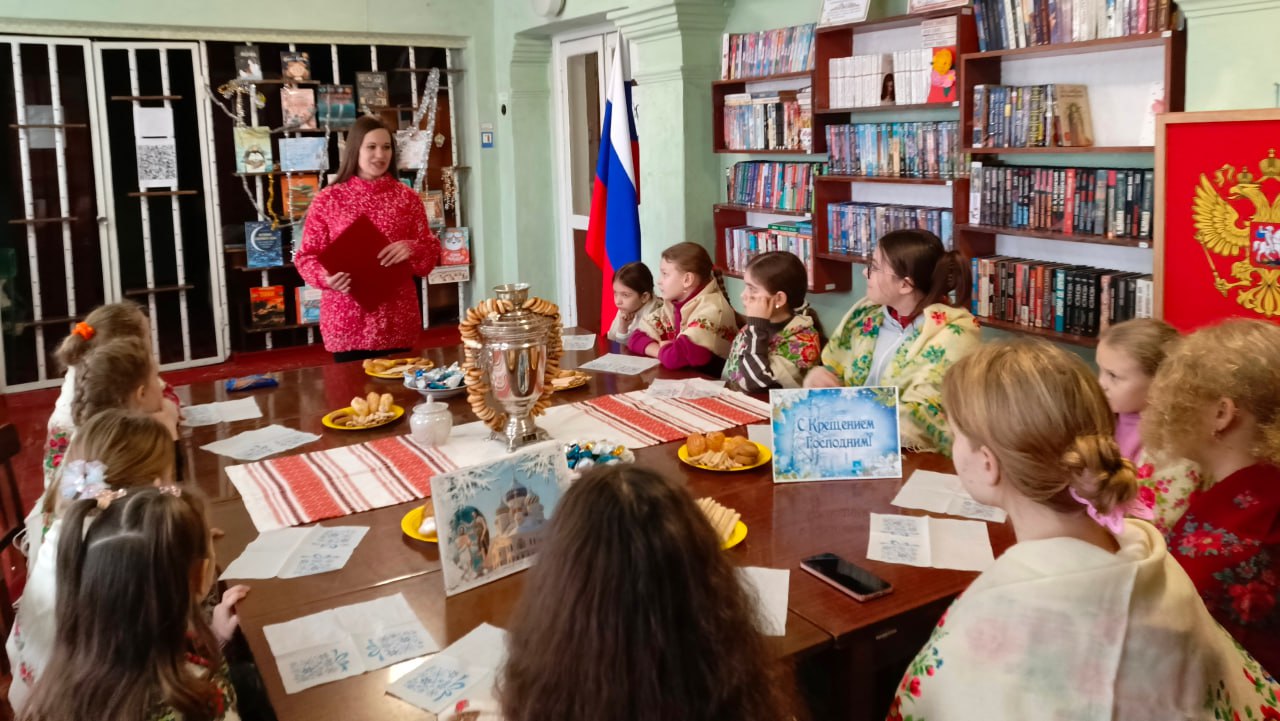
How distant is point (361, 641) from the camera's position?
5.04ft

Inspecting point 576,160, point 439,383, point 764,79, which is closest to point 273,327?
point 576,160

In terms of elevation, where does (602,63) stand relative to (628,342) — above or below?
above

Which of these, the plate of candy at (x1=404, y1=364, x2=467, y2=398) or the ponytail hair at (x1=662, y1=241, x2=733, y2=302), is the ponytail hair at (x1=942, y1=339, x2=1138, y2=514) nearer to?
the plate of candy at (x1=404, y1=364, x2=467, y2=398)

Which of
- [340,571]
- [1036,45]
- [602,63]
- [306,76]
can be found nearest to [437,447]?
[340,571]

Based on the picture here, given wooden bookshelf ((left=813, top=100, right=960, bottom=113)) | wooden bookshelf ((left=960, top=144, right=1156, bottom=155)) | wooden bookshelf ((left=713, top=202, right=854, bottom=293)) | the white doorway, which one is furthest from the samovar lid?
the white doorway

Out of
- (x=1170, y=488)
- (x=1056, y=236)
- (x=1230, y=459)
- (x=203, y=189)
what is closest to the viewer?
(x=1230, y=459)

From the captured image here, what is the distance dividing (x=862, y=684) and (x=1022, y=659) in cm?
34

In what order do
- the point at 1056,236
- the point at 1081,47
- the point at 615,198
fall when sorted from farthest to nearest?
the point at 615,198 < the point at 1056,236 < the point at 1081,47

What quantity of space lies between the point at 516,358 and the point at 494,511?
2.23ft

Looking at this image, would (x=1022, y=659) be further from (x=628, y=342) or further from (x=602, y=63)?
(x=602, y=63)

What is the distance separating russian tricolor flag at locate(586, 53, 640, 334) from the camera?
207 inches

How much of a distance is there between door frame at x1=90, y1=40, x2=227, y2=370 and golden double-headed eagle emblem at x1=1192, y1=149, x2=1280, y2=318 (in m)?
5.46

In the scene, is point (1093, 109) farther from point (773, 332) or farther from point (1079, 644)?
point (1079, 644)

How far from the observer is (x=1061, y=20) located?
3334 mm
